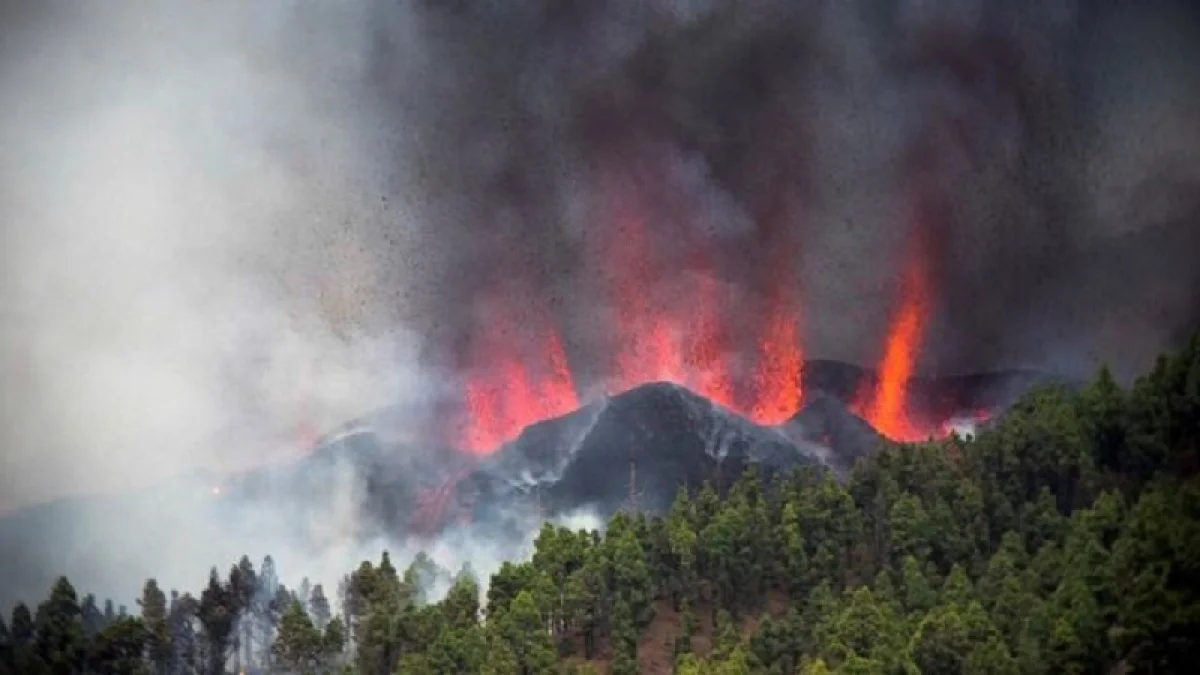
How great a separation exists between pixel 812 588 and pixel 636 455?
903 inches

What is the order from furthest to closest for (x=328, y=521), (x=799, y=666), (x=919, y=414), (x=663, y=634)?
(x=919, y=414) → (x=328, y=521) → (x=663, y=634) → (x=799, y=666)

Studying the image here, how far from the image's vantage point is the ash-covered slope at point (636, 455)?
65562 mm

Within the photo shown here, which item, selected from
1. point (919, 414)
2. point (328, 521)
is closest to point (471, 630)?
point (328, 521)

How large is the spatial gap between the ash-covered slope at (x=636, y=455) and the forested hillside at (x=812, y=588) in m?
15.2

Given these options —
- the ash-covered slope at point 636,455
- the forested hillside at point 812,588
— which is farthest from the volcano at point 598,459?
the forested hillside at point 812,588

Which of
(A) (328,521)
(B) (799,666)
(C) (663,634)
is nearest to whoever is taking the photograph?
(B) (799,666)

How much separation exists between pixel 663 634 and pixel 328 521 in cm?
2819

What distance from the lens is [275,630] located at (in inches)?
1935

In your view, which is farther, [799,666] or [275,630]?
[275,630]

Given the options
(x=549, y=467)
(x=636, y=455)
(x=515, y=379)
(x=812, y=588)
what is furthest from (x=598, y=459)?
(x=812, y=588)

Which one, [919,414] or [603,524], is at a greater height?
[919,414]

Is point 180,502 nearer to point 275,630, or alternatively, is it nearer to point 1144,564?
point 275,630

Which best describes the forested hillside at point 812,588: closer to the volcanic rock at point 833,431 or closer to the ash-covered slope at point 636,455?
the ash-covered slope at point 636,455

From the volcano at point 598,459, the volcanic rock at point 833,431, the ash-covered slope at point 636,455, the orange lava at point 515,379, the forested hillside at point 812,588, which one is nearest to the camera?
the forested hillside at point 812,588
